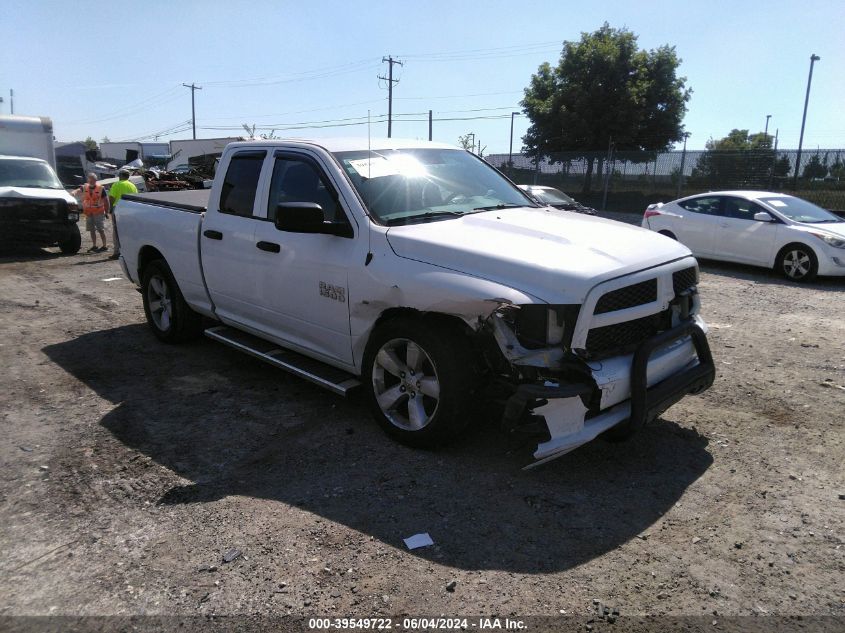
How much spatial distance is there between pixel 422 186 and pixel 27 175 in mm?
12359

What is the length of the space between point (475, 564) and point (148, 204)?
524cm

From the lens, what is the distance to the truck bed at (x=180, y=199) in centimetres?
584

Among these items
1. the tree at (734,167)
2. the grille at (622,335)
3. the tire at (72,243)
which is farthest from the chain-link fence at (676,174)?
the grille at (622,335)

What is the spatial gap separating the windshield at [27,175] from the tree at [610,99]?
22095 millimetres

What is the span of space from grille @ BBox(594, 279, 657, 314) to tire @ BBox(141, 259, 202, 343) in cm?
433

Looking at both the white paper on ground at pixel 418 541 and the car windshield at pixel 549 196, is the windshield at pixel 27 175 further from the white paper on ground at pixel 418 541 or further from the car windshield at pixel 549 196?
the white paper on ground at pixel 418 541

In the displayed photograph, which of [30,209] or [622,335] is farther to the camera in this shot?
[30,209]

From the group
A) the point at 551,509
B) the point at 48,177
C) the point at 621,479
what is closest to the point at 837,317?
the point at 621,479

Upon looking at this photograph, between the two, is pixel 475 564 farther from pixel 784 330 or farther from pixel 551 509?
pixel 784 330

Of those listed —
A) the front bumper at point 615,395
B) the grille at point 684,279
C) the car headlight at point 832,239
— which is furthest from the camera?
the car headlight at point 832,239

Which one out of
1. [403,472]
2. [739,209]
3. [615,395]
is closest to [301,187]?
[403,472]

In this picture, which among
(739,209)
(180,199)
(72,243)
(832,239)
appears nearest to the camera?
(180,199)

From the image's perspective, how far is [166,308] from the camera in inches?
254

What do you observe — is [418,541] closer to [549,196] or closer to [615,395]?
[615,395]
